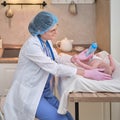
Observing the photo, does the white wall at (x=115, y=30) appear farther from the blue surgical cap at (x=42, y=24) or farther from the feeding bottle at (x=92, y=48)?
the blue surgical cap at (x=42, y=24)

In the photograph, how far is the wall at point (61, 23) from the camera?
11.0ft

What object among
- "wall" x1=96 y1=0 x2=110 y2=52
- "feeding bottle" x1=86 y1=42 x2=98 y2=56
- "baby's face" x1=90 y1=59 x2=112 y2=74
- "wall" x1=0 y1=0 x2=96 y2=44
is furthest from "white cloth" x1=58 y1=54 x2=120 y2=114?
"wall" x1=0 y1=0 x2=96 y2=44

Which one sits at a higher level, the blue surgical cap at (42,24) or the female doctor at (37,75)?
the blue surgical cap at (42,24)

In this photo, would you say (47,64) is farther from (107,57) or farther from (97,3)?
(97,3)

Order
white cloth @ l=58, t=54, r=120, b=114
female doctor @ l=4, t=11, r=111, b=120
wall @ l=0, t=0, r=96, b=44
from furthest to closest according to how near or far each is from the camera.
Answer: wall @ l=0, t=0, r=96, b=44
female doctor @ l=4, t=11, r=111, b=120
white cloth @ l=58, t=54, r=120, b=114

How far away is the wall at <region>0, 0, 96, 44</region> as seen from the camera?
11.0 ft

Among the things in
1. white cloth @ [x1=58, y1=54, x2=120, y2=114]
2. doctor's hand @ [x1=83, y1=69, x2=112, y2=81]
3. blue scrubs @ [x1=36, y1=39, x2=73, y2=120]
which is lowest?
blue scrubs @ [x1=36, y1=39, x2=73, y2=120]

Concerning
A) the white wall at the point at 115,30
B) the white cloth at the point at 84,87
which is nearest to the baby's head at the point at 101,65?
the white cloth at the point at 84,87

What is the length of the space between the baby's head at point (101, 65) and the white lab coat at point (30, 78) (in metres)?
0.21

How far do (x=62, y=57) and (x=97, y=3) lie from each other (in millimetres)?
1473

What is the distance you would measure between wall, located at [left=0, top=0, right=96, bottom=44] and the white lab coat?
5.55 feet

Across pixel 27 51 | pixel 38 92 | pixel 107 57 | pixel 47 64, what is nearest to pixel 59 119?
pixel 38 92

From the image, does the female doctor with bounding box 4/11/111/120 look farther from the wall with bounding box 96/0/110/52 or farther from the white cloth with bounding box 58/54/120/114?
the wall with bounding box 96/0/110/52

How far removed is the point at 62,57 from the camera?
6.57ft
